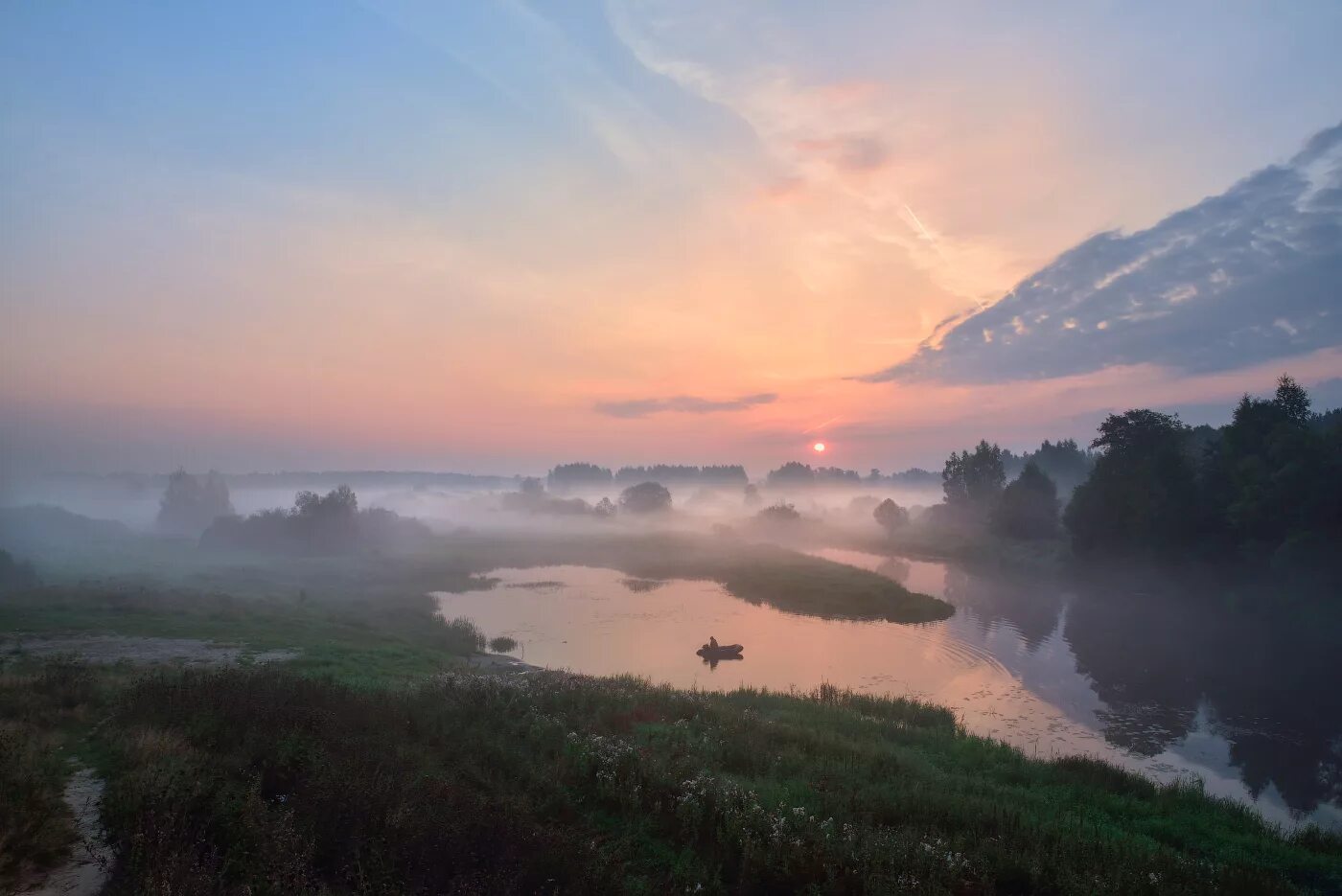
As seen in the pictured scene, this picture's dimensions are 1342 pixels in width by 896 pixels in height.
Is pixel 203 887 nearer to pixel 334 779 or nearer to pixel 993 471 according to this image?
pixel 334 779

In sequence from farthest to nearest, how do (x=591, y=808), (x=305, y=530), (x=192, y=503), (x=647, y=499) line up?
(x=647, y=499)
(x=192, y=503)
(x=305, y=530)
(x=591, y=808)

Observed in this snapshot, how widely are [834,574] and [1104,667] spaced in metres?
30.2

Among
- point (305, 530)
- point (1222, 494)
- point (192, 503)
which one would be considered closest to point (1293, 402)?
point (1222, 494)

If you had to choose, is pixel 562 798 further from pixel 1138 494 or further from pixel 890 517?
pixel 890 517

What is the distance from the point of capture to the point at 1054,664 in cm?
3619

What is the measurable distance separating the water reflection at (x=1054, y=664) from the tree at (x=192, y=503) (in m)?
82.9

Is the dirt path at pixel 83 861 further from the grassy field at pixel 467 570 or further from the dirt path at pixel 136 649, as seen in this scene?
the grassy field at pixel 467 570

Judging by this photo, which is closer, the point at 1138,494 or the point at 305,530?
the point at 1138,494

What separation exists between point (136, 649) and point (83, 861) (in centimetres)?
2298

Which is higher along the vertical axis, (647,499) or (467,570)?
(647,499)

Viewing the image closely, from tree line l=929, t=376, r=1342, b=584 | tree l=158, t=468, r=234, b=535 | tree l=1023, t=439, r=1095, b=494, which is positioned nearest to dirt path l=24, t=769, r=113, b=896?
tree line l=929, t=376, r=1342, b=584

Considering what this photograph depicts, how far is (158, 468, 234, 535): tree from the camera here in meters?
113

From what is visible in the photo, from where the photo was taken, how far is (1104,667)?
35.5 m

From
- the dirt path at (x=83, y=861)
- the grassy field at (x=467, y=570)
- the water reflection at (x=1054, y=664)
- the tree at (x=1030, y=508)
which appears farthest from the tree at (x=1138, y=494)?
the dirt path at (x=83, y=861)
